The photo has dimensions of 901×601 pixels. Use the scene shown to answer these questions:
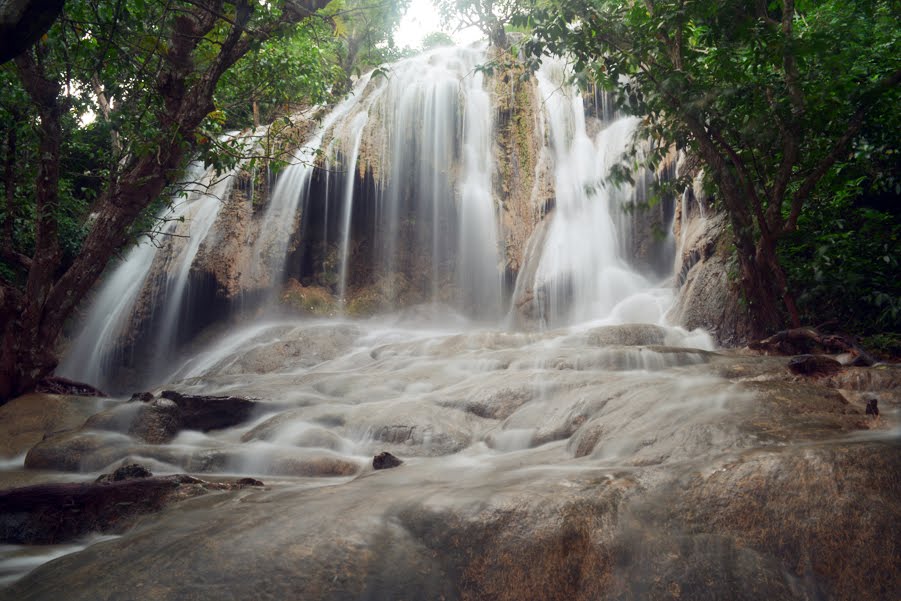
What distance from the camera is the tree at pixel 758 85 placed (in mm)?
5863

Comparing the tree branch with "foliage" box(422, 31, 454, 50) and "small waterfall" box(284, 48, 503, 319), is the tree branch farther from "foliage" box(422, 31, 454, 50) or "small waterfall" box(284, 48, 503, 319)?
"foliage" box(422, 31, 454, 50)

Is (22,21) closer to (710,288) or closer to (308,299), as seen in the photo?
(710,288)

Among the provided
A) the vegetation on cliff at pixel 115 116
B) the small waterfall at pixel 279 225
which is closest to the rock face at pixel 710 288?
the vegetation on cliff at pixel 115 116

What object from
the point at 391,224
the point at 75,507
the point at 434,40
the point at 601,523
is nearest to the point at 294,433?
the point at 75,507

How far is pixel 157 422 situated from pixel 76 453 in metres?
1.13

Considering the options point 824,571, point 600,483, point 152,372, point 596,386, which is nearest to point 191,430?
point 596,386

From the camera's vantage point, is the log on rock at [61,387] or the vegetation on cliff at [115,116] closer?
the vegetation on cliff at [115,116]

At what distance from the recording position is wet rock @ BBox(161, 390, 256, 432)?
7195 mm

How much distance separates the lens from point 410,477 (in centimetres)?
408

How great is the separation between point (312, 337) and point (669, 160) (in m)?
9.04

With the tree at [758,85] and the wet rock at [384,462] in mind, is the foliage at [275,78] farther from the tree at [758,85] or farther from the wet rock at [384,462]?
the wet rock at [384,462]

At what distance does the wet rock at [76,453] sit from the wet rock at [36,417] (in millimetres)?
1198

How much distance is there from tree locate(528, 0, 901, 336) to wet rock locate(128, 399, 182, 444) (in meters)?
6.03

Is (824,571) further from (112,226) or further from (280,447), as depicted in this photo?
(112,226)
